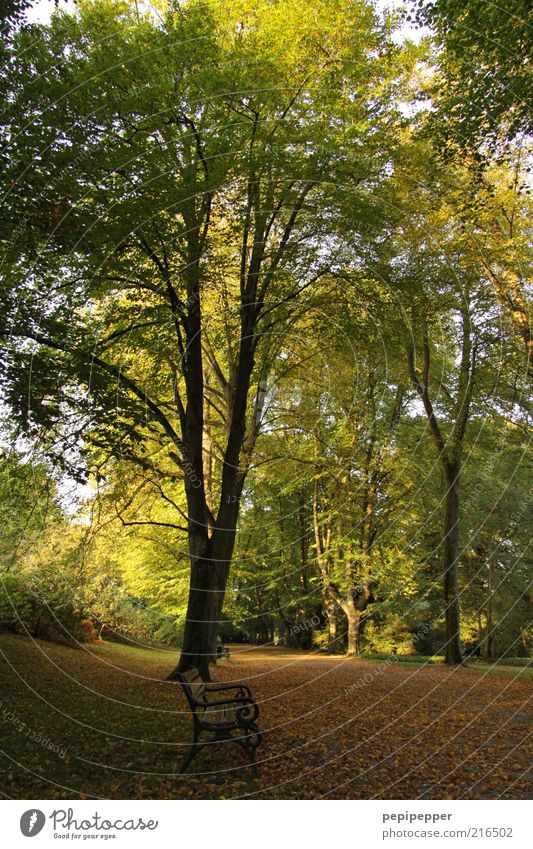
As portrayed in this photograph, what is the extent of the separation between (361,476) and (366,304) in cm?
1147

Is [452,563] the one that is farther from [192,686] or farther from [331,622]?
[192,686]

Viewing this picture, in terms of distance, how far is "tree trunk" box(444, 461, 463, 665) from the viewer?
1783 cm

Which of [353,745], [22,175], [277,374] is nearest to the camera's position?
[353,745]

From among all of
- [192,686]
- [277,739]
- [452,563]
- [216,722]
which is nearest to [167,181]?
[192,686]

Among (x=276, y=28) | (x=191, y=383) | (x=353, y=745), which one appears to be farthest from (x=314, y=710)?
(x=276, y=28)

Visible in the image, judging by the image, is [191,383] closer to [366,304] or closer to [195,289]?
[195,289]

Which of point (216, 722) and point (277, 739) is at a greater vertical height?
point (216, 722)

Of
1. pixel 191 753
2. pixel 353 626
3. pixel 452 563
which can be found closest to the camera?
pixel 191 753

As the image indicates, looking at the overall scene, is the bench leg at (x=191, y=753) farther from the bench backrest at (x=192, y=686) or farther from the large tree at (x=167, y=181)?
the large tree at (x=167, y=181)

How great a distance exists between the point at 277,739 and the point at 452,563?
12.2 meters

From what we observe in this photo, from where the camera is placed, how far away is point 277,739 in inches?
293

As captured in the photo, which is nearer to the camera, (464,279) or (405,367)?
(464,279)

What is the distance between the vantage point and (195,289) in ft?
42.1

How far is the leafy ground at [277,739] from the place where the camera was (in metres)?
5.72
